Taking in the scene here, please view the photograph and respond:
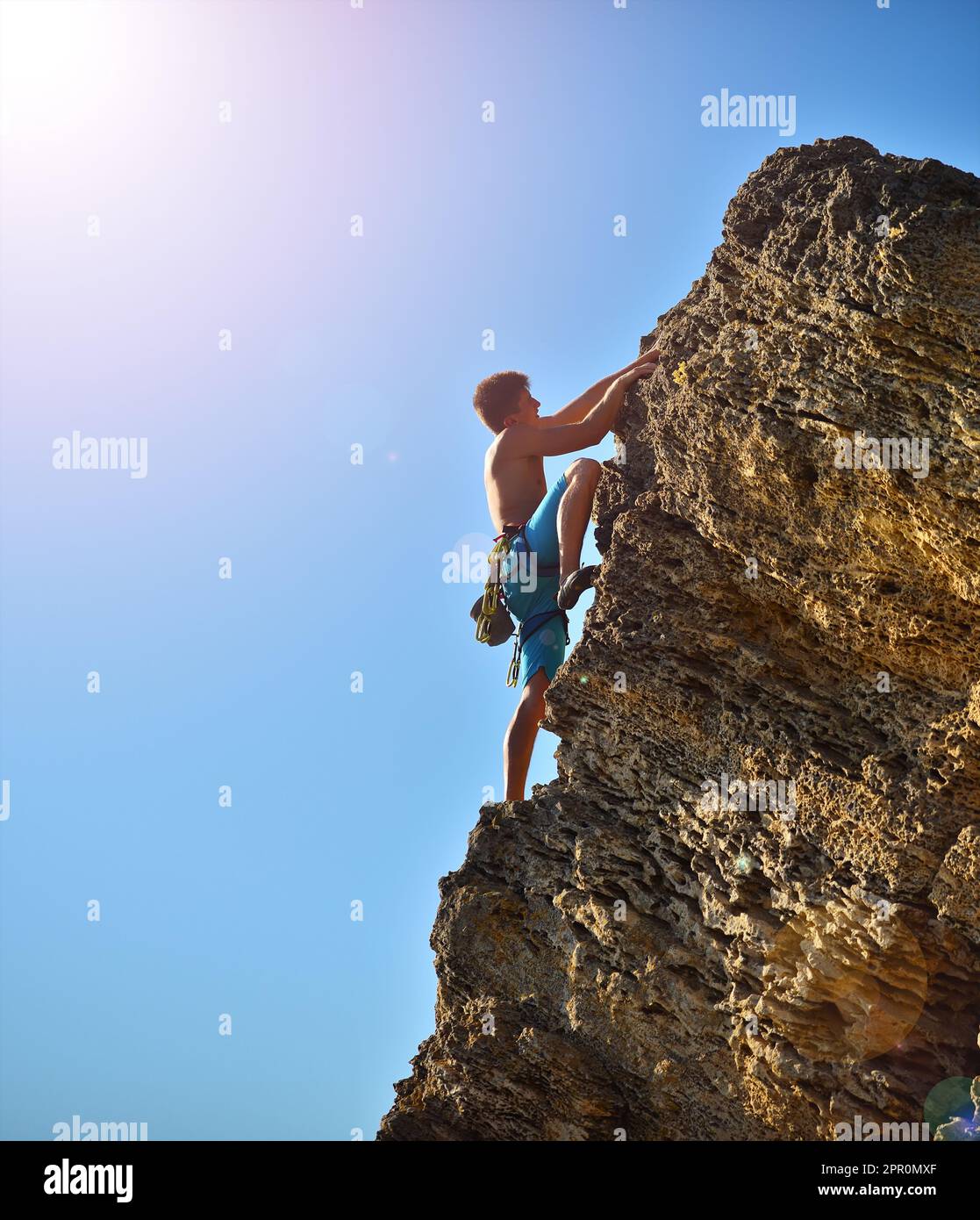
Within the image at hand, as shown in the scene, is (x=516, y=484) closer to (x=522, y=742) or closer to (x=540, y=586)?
(x=540, y=586)

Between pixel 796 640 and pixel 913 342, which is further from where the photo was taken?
pixel 796 640

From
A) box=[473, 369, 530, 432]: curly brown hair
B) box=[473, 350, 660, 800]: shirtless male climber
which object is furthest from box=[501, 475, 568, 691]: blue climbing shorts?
box=[473, 369, 530, 432]: curly brown hair

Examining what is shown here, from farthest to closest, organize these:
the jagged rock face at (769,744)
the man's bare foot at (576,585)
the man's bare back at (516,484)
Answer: the man's bare back at (516,484)
the man's bare foot at (576,585)
the jagged rock face at (769,744)

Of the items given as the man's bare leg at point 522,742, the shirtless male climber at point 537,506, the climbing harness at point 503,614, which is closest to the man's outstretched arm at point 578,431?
the shirtless male climber at point 537,506

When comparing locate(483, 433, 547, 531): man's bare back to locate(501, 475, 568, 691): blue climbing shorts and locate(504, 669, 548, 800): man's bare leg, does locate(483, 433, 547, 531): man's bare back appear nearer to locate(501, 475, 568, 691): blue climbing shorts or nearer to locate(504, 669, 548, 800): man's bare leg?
locate(501, 475, 568, 691): blue climbing shorts

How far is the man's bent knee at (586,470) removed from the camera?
863cm

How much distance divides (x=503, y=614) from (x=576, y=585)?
1.57 m

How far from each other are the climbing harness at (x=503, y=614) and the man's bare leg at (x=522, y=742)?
38cm

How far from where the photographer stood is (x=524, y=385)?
9969 mm

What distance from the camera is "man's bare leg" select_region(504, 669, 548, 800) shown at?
905cm

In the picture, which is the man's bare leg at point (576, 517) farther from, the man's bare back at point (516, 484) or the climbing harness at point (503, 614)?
the man's bare back at point (516, 484)
